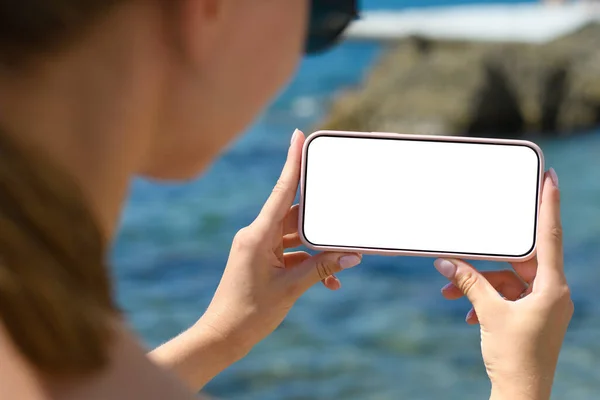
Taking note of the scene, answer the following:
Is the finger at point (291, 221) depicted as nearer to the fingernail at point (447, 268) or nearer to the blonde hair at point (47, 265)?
the fingernail at point (447, 268)

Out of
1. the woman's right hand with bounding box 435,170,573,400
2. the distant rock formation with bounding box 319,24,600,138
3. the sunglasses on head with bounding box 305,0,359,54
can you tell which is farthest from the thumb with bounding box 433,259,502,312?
the distant rock formation with bounding box 319,24,600,138

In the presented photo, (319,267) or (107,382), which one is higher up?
(107,382)

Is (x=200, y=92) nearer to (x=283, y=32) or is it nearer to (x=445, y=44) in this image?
(x=283, y=32)

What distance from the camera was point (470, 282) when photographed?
0.86m

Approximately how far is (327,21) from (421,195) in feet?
1.13

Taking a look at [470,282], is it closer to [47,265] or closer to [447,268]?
[447,268]

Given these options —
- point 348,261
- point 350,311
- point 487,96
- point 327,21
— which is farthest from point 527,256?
point 487,96

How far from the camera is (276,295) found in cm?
95

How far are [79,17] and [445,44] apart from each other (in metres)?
11.0

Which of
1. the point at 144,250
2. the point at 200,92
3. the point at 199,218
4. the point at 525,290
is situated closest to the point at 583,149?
the point at 199,218

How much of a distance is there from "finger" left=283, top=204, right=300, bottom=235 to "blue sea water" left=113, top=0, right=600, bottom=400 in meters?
2.99

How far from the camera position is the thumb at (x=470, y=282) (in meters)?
0.84

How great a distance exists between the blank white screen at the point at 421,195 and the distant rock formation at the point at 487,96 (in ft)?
19.5

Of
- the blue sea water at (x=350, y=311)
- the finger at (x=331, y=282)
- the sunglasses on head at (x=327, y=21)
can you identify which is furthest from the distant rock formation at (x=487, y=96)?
the sunglasses on head at (x=327, y=21)
